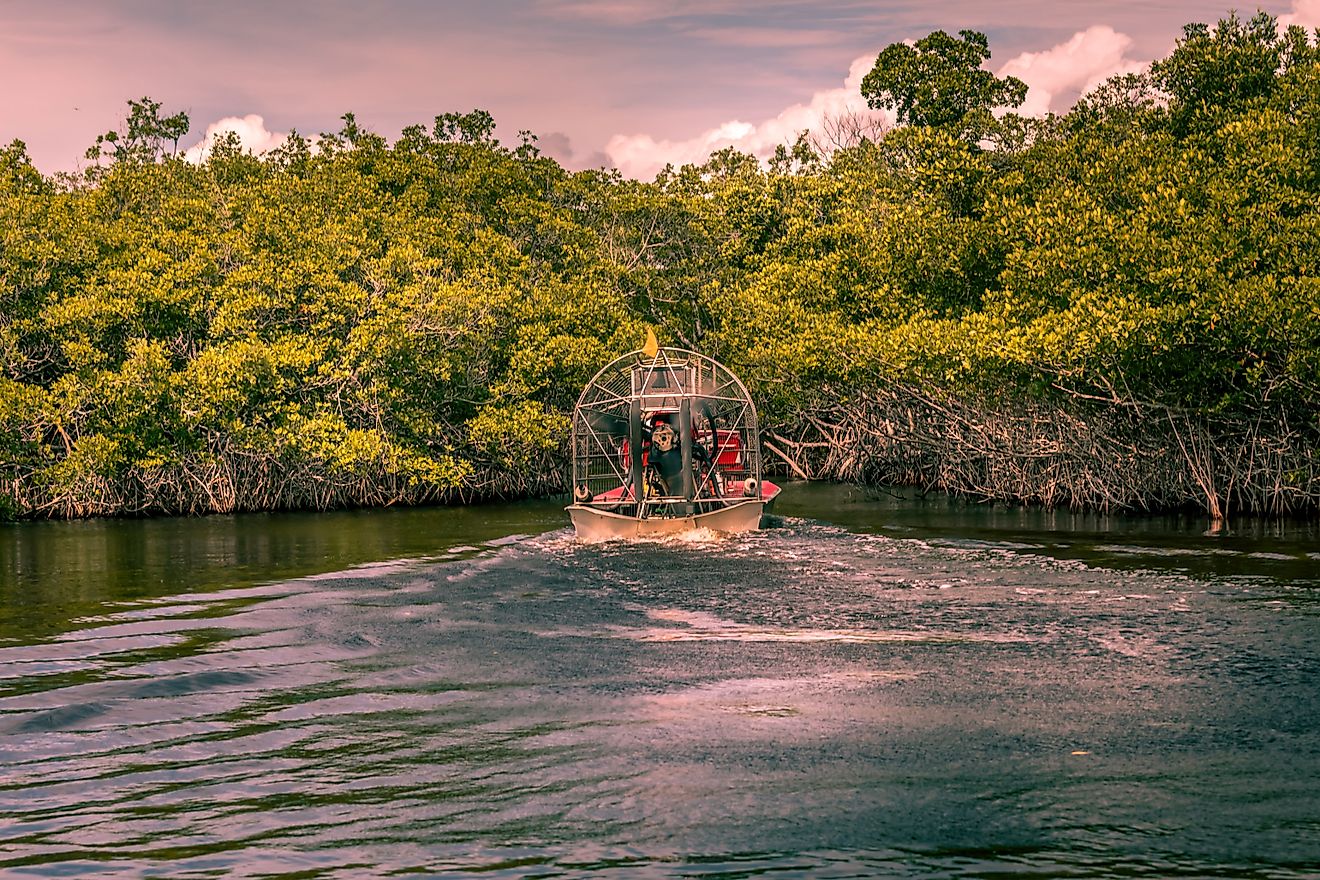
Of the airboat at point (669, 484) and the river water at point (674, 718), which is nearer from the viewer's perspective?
the river water at point (674, 718)

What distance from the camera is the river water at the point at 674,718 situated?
5.90 meters

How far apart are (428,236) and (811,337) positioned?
841cm

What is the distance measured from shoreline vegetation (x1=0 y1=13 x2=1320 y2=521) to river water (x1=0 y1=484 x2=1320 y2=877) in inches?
180

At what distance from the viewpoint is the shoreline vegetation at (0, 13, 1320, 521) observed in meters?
19.1

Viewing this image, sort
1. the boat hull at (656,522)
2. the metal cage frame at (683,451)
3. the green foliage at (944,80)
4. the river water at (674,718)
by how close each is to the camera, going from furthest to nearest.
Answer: the green foliage at (944,80)
the metal cage frame at (683,451)
the boat hull at (656,522)
the river water at (674,718)

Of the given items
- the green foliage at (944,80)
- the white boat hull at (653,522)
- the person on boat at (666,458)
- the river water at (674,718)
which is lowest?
the river water at (674,718)

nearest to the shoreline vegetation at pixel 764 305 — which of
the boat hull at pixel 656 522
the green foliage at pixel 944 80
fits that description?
the green foliage at pixel 944 80

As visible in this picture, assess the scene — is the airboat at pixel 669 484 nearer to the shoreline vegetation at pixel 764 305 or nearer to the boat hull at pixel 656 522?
the boat hull at pixel 656 522

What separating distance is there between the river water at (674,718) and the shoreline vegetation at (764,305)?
4580mm

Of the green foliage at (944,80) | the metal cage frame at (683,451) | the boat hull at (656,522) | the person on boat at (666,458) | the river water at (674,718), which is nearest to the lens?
the river water at (674,718)

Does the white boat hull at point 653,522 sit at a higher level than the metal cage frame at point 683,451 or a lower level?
lower

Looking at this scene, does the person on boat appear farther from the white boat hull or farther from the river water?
the river water

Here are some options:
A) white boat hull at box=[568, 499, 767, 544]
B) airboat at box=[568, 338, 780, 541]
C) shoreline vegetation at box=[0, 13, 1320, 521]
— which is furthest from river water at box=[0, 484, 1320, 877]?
shoreline vegetation at box=[0, 13, 1320, 521]

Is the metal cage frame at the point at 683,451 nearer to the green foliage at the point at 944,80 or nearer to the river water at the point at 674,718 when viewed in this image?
the river water at the point at 674,718
